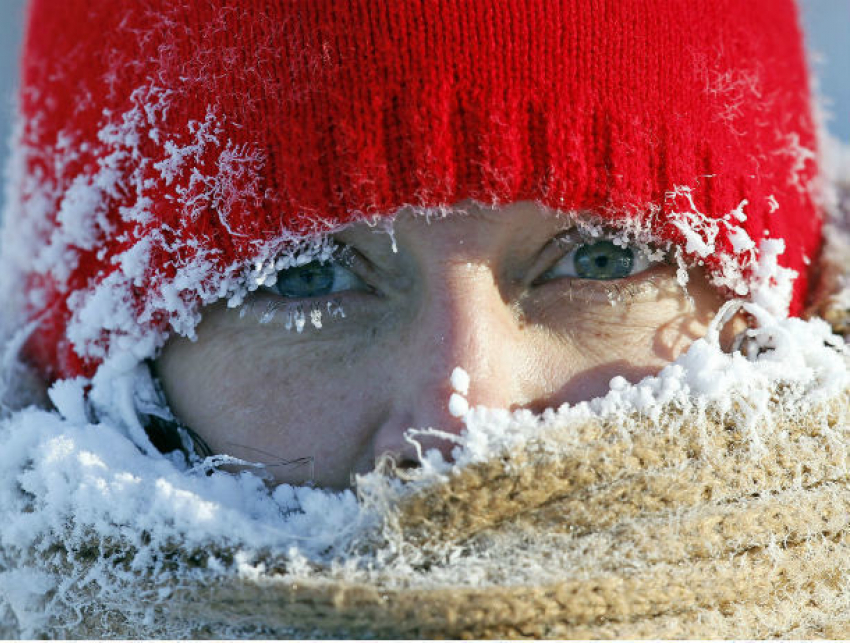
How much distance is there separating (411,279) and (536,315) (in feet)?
0.55

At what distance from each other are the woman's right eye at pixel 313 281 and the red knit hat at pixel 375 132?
6 cm

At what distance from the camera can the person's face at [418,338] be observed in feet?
3.82

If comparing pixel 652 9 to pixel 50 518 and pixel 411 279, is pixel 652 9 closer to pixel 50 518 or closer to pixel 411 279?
pixel 411 279

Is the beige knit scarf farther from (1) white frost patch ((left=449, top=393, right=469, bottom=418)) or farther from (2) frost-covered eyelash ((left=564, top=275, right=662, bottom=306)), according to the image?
(2) frost-covered eyelash ((left=564, top=275, right=662, bottom=306))

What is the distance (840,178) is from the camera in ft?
5.55

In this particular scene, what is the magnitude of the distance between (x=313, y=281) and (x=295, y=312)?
5 centimetres

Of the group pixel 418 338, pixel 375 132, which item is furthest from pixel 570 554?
pixel 375 132

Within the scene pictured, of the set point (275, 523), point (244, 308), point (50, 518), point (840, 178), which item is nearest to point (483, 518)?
point (275, 523)

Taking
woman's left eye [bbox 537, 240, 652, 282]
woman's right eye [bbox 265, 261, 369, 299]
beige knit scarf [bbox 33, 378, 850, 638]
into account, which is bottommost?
beige knit scarf [bbox 33, 378, 850, 638]

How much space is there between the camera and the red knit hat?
3.75 ft

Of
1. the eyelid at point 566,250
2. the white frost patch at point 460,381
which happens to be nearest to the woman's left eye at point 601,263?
the eyelid at point 566,250

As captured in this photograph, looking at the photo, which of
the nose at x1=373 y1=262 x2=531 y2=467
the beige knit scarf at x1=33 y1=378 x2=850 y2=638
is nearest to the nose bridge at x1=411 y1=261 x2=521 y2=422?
the nose at x1=373 y1=262 x2=531 y2=467

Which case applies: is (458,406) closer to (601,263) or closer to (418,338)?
(418,338)

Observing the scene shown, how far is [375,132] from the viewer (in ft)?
3.75
